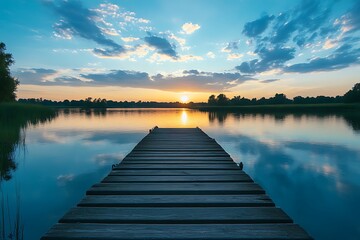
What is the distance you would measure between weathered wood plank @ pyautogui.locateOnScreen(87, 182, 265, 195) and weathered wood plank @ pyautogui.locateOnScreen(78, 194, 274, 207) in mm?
182

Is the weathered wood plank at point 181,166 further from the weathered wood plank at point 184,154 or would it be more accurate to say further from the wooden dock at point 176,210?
the weathered wood plank at point 184,154

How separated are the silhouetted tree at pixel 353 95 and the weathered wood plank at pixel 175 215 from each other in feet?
321

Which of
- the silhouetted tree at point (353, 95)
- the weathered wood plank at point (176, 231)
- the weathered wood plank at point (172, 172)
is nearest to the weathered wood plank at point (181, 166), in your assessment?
the weathered wood plank at point (172, 172)

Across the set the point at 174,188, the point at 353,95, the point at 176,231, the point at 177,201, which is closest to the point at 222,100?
the point at 353,95

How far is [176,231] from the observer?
3.20m

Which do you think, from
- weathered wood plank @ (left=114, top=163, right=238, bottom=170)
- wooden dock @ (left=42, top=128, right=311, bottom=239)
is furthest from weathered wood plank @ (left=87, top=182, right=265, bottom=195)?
weathered wood plank @ (left=114, top=163, right=238, bottom=170)

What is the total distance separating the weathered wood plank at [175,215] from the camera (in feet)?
11.4

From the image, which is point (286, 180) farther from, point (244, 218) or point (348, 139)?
point (348, 139)

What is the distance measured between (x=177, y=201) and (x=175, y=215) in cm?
52

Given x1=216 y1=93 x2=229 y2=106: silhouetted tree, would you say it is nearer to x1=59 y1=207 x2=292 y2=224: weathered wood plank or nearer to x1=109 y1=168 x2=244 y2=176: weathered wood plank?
x1=109 y1=168 x2=244 y2=176: weathered wood plank

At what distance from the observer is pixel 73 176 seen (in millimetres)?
9570

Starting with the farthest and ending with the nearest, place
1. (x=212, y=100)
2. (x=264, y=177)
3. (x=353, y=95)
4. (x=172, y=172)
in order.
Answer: (x=212, y=100)
(x=353, y=95)
(x=264, y=177)
(x=172, y=172)

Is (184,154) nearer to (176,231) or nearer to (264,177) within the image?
(264,177)

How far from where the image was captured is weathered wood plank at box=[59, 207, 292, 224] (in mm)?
3488
